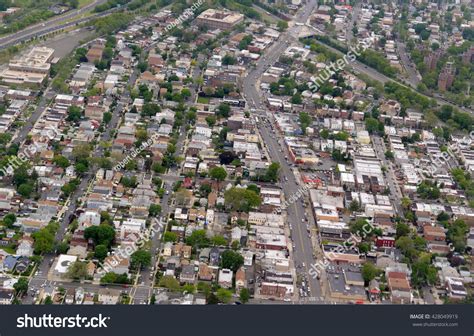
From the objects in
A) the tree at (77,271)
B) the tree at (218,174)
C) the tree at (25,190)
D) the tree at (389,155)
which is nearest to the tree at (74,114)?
the tree at (25,190)

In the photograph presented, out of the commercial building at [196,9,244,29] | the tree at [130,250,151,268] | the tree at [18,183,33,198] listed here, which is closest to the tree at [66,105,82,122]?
the tree at [18,183,33,198]

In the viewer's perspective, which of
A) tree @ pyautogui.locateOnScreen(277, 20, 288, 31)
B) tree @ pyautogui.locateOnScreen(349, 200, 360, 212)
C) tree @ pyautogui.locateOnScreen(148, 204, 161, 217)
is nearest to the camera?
tree @ pyautogui.locateOnScreen(148, 204, 161, 217)

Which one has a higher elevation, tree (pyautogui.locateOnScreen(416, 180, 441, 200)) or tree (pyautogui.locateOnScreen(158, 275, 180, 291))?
tree (pyautogui.locateOnScreen(158, 275, 180, 291))

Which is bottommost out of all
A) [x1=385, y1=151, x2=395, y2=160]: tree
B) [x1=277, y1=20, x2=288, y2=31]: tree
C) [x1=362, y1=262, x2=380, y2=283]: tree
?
[x1=277, y1=20, x2=288, y2=31]: tree

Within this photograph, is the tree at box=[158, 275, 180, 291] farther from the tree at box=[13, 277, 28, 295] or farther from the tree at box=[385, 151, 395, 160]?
the tree at box=[385, 151, 395, 160]

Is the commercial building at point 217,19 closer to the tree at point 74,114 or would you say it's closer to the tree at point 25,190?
the tree at point 74,114

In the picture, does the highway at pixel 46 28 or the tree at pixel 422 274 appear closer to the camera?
the tree at pixel 422 274
